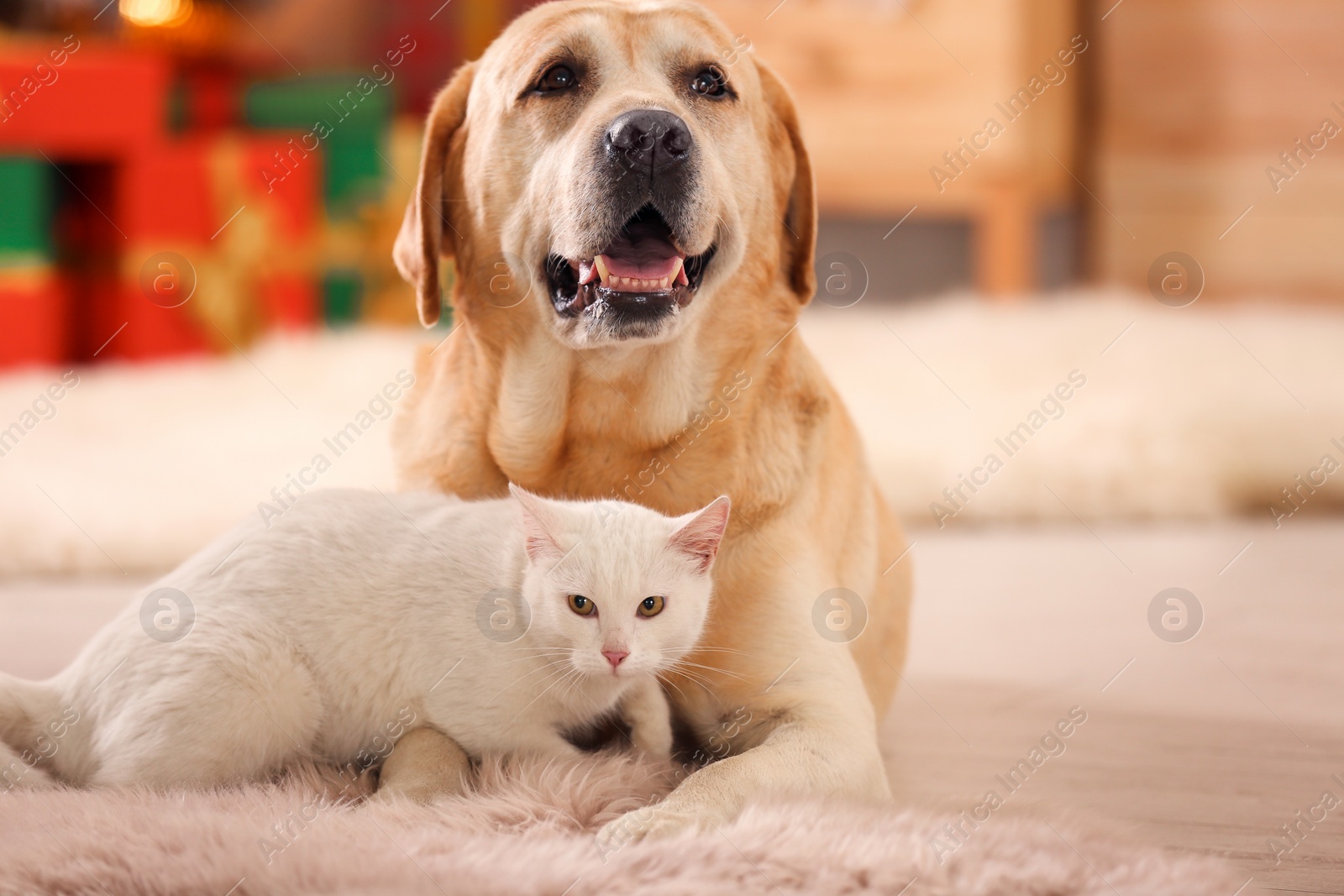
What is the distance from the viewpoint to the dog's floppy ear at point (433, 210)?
80.7 inches

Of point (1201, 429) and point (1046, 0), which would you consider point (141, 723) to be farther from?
point (1046, 0)

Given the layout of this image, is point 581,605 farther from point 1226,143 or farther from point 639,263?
point 1226,143

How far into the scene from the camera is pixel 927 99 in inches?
222

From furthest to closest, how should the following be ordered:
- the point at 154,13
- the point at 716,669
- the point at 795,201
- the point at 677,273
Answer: the point at 154,13, the point at 795,201, the point at 677,273, the point at 716,669

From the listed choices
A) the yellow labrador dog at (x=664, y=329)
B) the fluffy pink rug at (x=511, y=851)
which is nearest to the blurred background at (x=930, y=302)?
the yellow labrador dog at (x=664, y=329)

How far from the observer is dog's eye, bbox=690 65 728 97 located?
198 centimetres

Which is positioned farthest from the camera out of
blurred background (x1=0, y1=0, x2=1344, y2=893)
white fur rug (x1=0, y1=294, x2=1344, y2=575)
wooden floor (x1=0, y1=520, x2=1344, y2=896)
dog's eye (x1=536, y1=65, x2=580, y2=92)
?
white fur rug (x1=0, y1=294, x2=1344, y2=575)

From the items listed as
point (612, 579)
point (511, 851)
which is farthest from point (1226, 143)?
point (511, 851)

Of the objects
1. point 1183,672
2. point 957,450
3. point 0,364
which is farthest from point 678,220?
point 0,364

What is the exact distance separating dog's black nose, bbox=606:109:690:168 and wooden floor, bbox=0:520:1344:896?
3.17 ft

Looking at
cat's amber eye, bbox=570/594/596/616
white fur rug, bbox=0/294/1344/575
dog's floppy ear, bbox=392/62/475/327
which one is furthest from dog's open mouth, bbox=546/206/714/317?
white fur rug, bbox=0/294/1344/575

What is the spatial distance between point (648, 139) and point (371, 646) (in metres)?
0.79

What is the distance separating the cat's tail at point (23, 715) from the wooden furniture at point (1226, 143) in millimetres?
5633

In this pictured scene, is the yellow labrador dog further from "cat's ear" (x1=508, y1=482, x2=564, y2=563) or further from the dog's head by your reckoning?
"cat's ear" (x1=508, y1=482, x2=564, y2=563)
